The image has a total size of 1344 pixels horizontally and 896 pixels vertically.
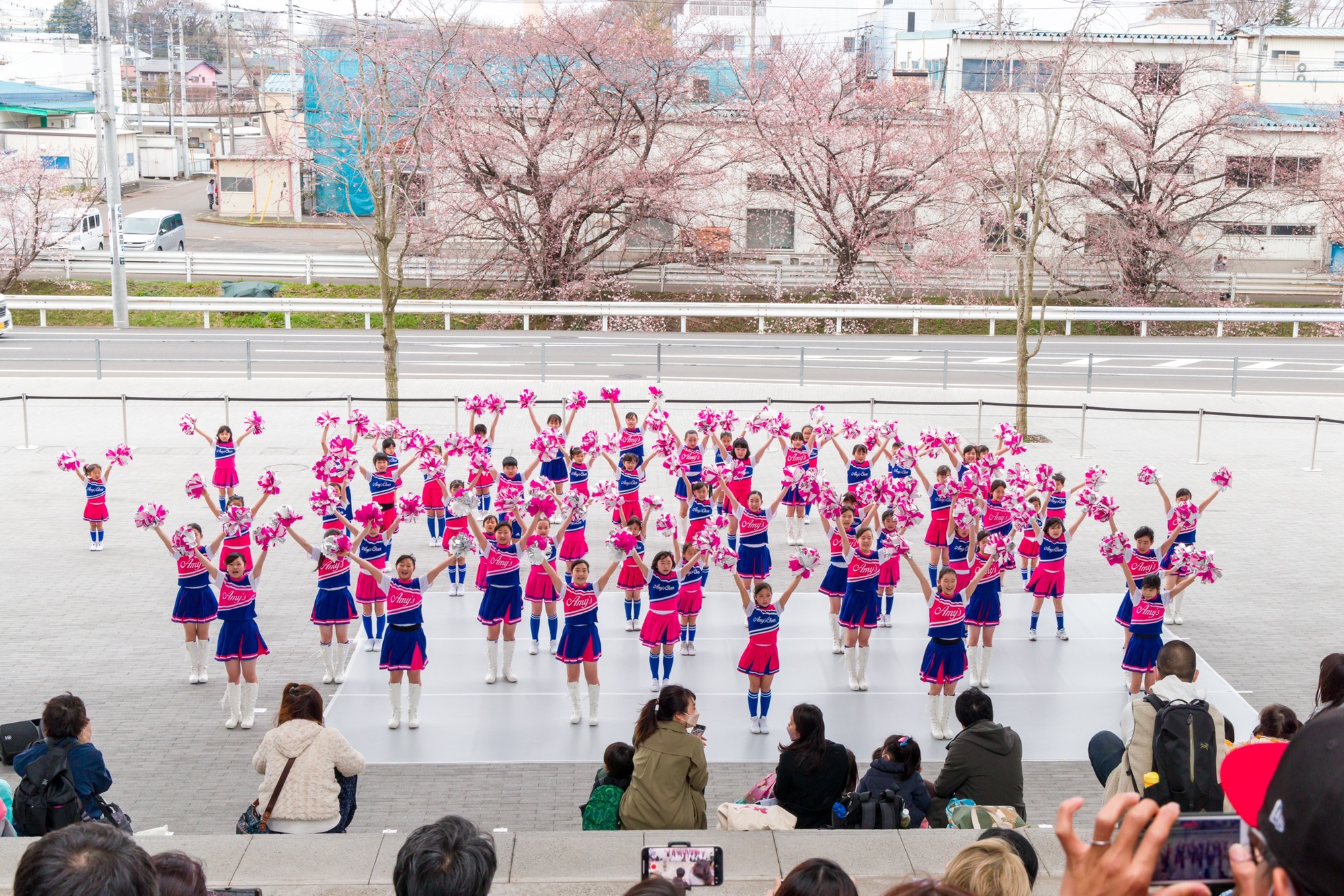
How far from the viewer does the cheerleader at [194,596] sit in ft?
36.1

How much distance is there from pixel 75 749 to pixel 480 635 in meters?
6.30

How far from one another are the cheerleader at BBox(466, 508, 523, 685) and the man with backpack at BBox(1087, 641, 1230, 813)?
6.51 m

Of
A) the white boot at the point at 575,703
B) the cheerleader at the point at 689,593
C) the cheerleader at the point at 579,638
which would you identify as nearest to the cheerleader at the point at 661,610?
the cheerleader at the point at 689,593

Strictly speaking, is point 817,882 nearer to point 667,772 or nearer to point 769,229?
point 667,772

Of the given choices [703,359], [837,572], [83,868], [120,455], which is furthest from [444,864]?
[703,359]

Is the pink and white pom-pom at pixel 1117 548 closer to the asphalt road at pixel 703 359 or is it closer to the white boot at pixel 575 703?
the white boot at pixel 575 703

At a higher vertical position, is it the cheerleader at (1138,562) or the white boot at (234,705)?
the cheerleader at (1138,562)

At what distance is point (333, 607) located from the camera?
448 inches

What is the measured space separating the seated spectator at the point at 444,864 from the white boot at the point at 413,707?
692 centimetres

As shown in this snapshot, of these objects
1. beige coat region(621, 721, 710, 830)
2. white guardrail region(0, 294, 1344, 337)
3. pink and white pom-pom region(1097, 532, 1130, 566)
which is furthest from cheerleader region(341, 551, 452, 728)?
white guardrail region(0, 294, 1344, 337)

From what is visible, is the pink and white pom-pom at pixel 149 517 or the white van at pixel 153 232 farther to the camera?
the white van at pixel 153 232

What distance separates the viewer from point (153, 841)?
19.6 ft

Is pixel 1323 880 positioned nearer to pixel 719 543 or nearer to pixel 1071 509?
pixel 719 543

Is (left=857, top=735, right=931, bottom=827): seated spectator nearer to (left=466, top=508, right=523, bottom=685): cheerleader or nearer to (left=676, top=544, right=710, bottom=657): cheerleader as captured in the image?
(left=676, top=544, right=710, bottom=657): cheerleader
